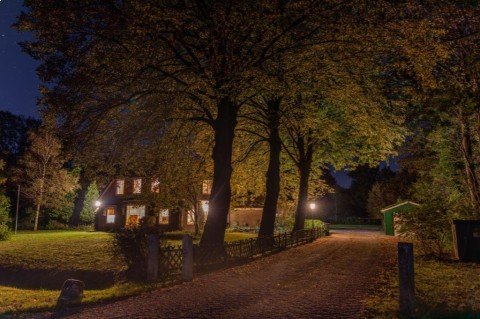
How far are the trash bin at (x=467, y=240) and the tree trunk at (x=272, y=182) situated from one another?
984cm

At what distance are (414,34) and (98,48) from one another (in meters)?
11.0

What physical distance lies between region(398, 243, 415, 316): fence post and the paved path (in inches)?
36.6

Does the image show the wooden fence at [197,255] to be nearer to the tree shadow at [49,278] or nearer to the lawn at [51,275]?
the lawn at [51,275]

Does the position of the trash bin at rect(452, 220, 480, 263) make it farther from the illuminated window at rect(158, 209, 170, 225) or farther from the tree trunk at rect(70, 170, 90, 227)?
the tree trunk at rect(70, 170, 90, 227)

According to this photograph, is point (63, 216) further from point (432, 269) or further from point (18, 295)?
point (432, 269)

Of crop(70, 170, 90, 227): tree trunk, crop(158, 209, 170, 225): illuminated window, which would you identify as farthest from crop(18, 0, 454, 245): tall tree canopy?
crop(70, 170, 90, 227): tree trunk

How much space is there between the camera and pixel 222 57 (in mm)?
13773

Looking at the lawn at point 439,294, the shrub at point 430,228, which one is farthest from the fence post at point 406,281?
the shrub at point 430,228

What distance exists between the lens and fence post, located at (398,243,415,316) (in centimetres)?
780

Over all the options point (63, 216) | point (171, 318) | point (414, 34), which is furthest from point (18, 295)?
point (63, 216)

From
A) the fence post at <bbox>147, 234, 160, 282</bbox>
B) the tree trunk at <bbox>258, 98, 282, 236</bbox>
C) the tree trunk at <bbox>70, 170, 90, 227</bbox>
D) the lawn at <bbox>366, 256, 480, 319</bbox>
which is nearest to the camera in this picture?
the lawn at <bbox>366, 256, 480, 319</bbox>

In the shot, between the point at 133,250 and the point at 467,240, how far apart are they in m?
13.0

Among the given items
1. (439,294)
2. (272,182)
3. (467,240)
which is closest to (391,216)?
(272,182)

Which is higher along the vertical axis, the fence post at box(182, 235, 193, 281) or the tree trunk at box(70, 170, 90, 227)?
the tree trunk at box(70, 170, 90, 227)
